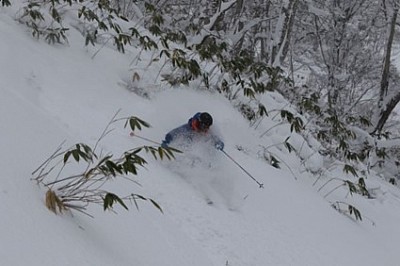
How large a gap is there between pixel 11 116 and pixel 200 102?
3393 mm

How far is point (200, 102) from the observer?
648 cm

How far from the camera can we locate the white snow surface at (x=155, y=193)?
95.8 inches

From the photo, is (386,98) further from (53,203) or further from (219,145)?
(53,203)

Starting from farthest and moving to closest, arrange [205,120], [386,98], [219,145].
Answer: [386,98] < [219,145] < [205,120]

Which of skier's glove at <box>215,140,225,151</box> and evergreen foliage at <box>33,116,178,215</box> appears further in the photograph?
skier's glove at <box>215,140,225,151</box>

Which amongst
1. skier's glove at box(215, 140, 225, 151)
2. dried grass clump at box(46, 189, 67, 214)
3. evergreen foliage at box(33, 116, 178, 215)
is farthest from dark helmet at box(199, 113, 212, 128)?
dried grass clump at box(46, 189, 67, 214)

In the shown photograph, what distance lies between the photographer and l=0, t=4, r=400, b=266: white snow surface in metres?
2.43

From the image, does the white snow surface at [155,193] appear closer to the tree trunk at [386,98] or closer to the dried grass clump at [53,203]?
the dried grass clump at [53,203]

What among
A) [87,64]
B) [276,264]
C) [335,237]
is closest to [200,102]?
[87,64]

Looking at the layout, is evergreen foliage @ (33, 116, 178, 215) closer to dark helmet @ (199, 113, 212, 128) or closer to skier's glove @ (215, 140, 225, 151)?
dark helmet @ (199, 113, 212, 128)

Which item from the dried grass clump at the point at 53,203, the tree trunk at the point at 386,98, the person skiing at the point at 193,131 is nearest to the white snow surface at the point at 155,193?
the dried grass clump at the point at 53,203

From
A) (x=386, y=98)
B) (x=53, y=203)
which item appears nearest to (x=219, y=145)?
(x=53, y=203)

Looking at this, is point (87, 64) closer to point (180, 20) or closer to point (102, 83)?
point (102, 83)

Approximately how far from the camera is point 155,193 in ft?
13.1
